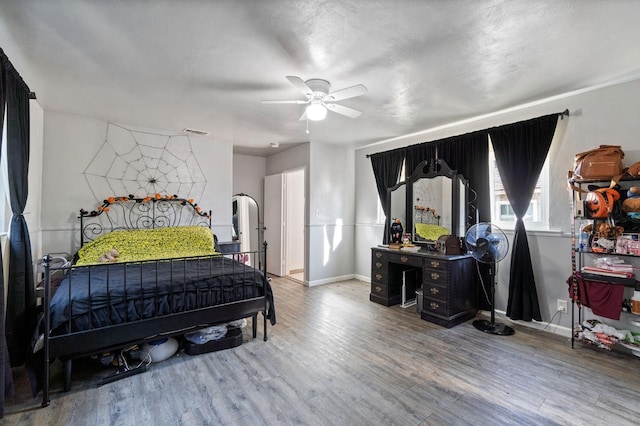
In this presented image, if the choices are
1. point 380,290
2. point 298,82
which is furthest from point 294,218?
point 298,82

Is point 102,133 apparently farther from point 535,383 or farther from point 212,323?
point 535,383

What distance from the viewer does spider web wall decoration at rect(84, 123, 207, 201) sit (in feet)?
13.1

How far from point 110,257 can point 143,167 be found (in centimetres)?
150

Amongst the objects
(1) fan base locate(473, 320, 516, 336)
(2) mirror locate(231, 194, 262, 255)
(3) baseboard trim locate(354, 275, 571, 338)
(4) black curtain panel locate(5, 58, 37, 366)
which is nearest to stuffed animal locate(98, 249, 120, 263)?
(4) black curtain panel locate(5, 58, 37, 366)

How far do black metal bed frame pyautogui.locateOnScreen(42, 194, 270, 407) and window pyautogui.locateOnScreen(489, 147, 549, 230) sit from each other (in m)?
2.83

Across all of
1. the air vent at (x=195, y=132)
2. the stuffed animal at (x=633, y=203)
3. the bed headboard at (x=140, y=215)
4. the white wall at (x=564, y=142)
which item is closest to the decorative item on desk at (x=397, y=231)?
the white wall at (x=564, y=142)

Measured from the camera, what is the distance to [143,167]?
4.27 metres

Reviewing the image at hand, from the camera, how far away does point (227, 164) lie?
16.3ft

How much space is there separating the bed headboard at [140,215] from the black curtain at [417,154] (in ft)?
10.5

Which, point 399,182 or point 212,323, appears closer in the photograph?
point 212,323

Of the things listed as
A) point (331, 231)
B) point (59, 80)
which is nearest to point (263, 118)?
point (59, 80)

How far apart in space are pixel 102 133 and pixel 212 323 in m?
3.10

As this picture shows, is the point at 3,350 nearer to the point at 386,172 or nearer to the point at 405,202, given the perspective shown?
the point at 405,202

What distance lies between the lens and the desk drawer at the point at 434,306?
3.36 m
